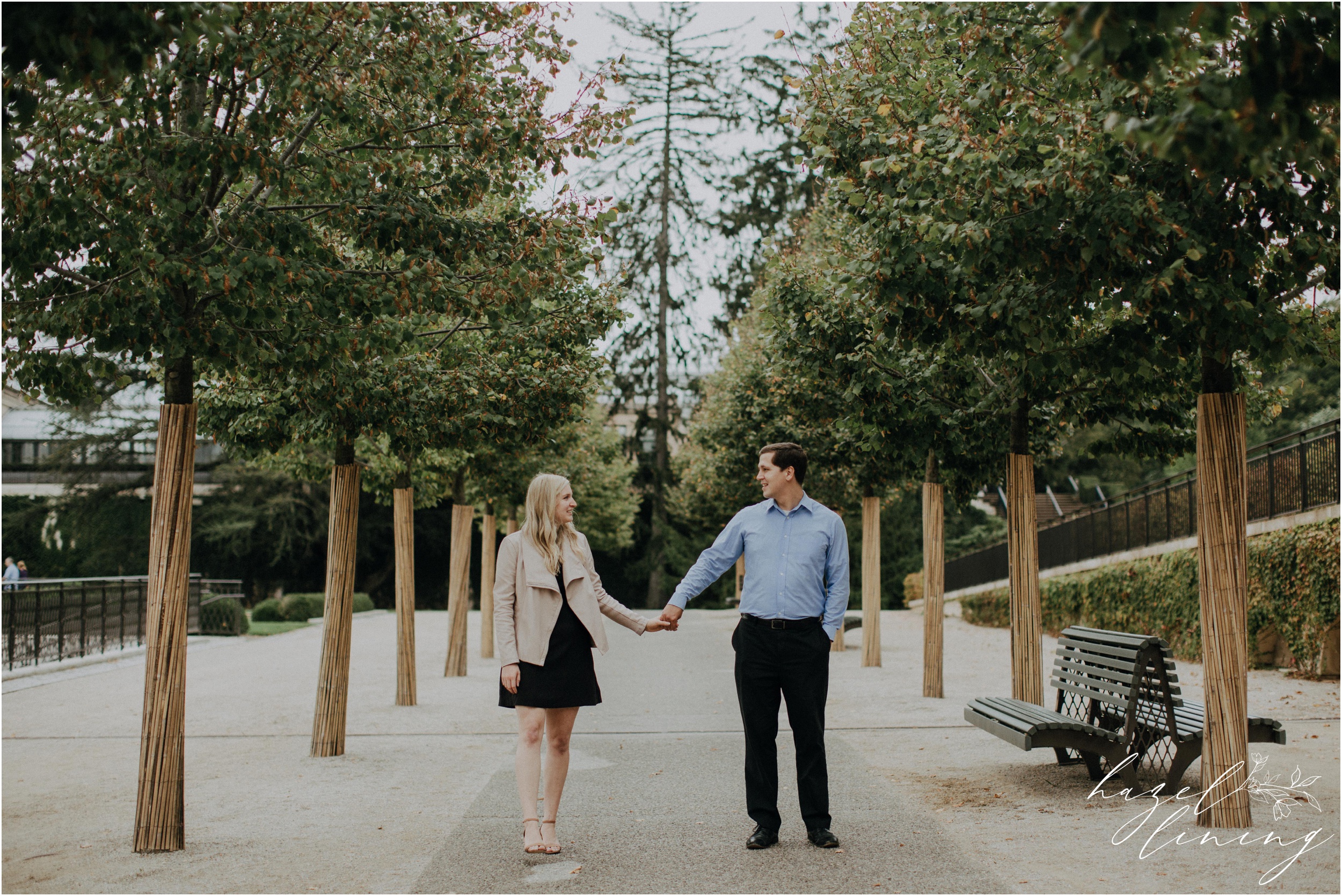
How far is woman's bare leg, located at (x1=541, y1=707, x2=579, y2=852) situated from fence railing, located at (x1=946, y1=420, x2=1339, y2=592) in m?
8.10

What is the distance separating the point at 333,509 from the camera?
8.62m

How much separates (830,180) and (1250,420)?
527cm

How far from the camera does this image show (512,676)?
5.18 meters

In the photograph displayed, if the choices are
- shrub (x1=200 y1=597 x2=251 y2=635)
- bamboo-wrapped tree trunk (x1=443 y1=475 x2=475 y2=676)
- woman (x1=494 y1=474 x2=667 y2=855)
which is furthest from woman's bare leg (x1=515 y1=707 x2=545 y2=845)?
shrub (x1=200 y1=597 x2=251 y2=635)

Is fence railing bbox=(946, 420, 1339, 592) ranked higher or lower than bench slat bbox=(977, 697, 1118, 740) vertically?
higher

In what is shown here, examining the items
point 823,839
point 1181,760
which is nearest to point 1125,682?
point 1181,760

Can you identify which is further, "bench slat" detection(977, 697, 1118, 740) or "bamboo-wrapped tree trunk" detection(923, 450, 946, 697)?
"bamboo-wrapped tree trunk" detection(923, 450, 946, 697)

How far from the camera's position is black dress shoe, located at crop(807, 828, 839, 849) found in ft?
17.4

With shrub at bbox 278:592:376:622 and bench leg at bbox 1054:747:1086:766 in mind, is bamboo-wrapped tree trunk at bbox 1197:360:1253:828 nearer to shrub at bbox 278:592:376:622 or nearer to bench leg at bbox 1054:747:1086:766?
bench leg at bbox 1054:747:1086:766

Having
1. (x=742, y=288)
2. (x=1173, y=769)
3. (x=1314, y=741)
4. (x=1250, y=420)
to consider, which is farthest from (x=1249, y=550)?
(x=742, y=288)

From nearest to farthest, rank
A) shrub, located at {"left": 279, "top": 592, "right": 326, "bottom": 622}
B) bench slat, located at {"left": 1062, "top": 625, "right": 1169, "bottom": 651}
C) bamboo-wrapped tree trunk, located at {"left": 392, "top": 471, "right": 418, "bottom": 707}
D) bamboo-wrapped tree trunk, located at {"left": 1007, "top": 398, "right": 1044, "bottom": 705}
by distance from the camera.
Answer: bench slat, located at {"left": 1062, "top": 625, "right": 1169, "bottom": 651}, bamboo-wrapped tree trunk, located at {"left": 1007, "top": 398, "right": 1044, "bottom": 705}, bamboo-wrapped tree trunk, located at {"left": 392, "top": 471, "right": 418, "bottom": 707}, shrub, located at {"left": 279, "top": 592, "right": 326, "bottom": 622}

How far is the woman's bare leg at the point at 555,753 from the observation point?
5.34 metres

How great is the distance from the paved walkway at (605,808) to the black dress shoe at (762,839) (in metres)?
0.08

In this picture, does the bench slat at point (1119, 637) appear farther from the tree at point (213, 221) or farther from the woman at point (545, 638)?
the tree at point (213, 221)
